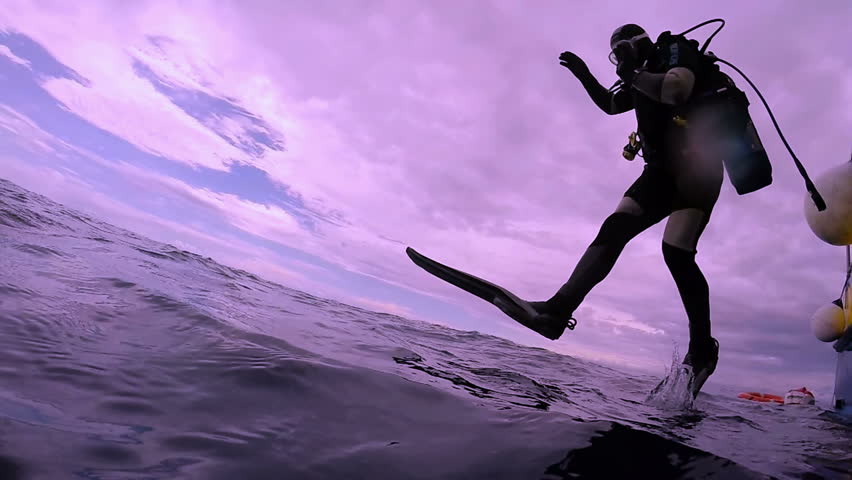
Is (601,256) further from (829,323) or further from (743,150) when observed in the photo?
(829,323)

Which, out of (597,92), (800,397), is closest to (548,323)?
(597,92)

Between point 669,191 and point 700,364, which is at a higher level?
point 669,191

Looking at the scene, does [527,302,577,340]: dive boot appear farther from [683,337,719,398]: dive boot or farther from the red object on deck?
the red object on deck

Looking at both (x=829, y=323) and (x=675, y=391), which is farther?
(x=829, y=323)

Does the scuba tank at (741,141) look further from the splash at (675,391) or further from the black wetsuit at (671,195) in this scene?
the splash at (675,391)

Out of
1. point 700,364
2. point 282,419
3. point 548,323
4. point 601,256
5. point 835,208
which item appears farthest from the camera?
point 835,208

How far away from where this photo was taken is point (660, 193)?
302cm

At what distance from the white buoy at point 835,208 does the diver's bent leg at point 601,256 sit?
64.4 inches

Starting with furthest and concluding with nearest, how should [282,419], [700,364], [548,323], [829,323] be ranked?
1. [829,323]
2. [700,364]
3. [548,323]
4. [282,419]

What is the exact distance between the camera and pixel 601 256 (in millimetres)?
2855

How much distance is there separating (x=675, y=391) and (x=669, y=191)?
141 cm

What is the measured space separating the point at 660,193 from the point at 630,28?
1.19 meters

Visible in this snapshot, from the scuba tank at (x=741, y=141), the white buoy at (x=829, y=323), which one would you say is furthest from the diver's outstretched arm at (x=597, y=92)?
the white buoy at (x=829, y=323)

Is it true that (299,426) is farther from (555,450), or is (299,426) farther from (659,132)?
(659,132)
